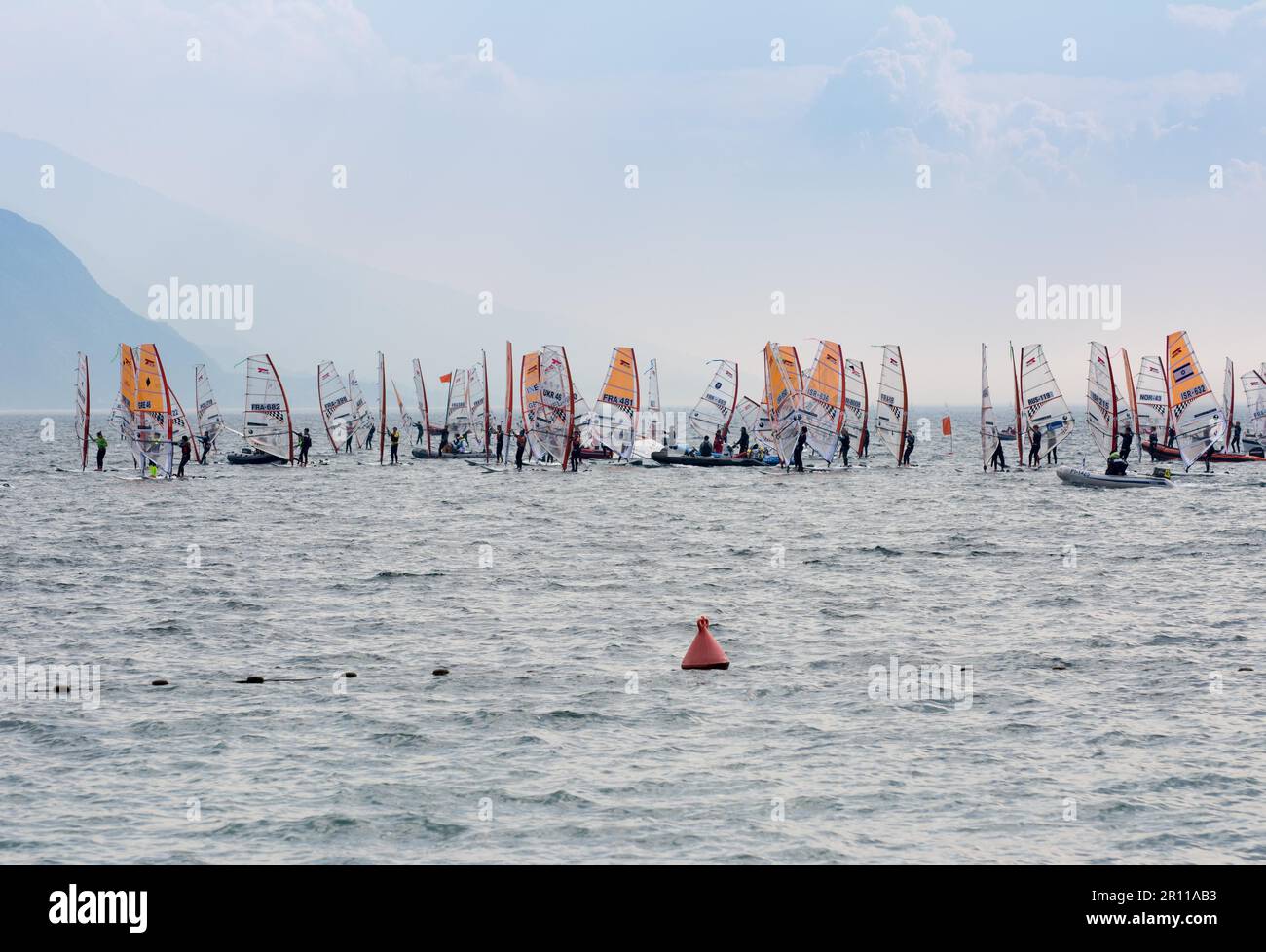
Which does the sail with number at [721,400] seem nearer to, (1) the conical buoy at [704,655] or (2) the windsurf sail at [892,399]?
(2) the windsurf sail at [892,399]

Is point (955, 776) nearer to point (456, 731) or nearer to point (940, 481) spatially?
point (456, 731)

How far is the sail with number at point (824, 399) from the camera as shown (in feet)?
220

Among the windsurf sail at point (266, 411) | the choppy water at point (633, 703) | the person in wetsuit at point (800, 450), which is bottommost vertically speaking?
the choppy water at point (633, 703)

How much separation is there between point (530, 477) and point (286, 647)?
44271 millimetres

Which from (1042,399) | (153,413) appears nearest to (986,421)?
(1042,399)

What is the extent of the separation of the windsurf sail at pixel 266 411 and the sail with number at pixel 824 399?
26238 millimetres

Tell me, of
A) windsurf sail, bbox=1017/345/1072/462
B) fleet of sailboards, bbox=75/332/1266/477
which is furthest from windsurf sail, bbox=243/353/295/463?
windsurf sail, bbox=1017/345/1072/462

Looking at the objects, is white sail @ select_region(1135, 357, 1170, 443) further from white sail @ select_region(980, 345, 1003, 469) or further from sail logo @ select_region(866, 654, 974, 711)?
sail logo @ select_region(866, 654, 974, 711)

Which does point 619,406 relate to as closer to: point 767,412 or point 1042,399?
point 767,412

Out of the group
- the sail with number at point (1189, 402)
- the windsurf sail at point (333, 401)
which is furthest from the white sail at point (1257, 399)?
the windsurf sail at point (333, 401)

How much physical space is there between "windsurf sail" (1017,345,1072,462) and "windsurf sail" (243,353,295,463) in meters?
36.8
